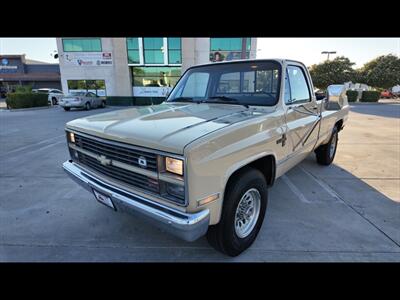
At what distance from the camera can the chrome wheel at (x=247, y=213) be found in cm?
256

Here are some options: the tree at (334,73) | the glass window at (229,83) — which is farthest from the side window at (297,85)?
the tree at (334,73)

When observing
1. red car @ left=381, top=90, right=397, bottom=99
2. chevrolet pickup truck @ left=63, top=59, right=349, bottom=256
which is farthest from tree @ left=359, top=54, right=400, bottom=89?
chevrolet pickup truck @ left=63, top=59, right=349, bottom=256

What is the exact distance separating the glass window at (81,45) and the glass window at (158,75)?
3.94m

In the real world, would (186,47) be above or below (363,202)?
above

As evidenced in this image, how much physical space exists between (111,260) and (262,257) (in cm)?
159

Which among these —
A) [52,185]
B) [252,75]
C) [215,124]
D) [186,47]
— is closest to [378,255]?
[215,124]

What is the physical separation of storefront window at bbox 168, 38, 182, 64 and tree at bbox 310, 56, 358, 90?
2388 cm

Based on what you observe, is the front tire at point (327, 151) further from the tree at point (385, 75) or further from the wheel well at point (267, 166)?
the tree at point (385, 75)

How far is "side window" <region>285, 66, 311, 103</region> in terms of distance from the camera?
129 inches

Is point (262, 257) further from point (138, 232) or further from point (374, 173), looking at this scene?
point (374, 173)

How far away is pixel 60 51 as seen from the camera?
23.0 meters

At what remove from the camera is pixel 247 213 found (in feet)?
8.80

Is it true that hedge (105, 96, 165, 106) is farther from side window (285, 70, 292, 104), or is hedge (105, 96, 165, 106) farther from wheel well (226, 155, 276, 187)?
wheel well (226, 155, 276, 187)

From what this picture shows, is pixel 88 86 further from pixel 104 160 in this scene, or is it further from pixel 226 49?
pixel 104 160
